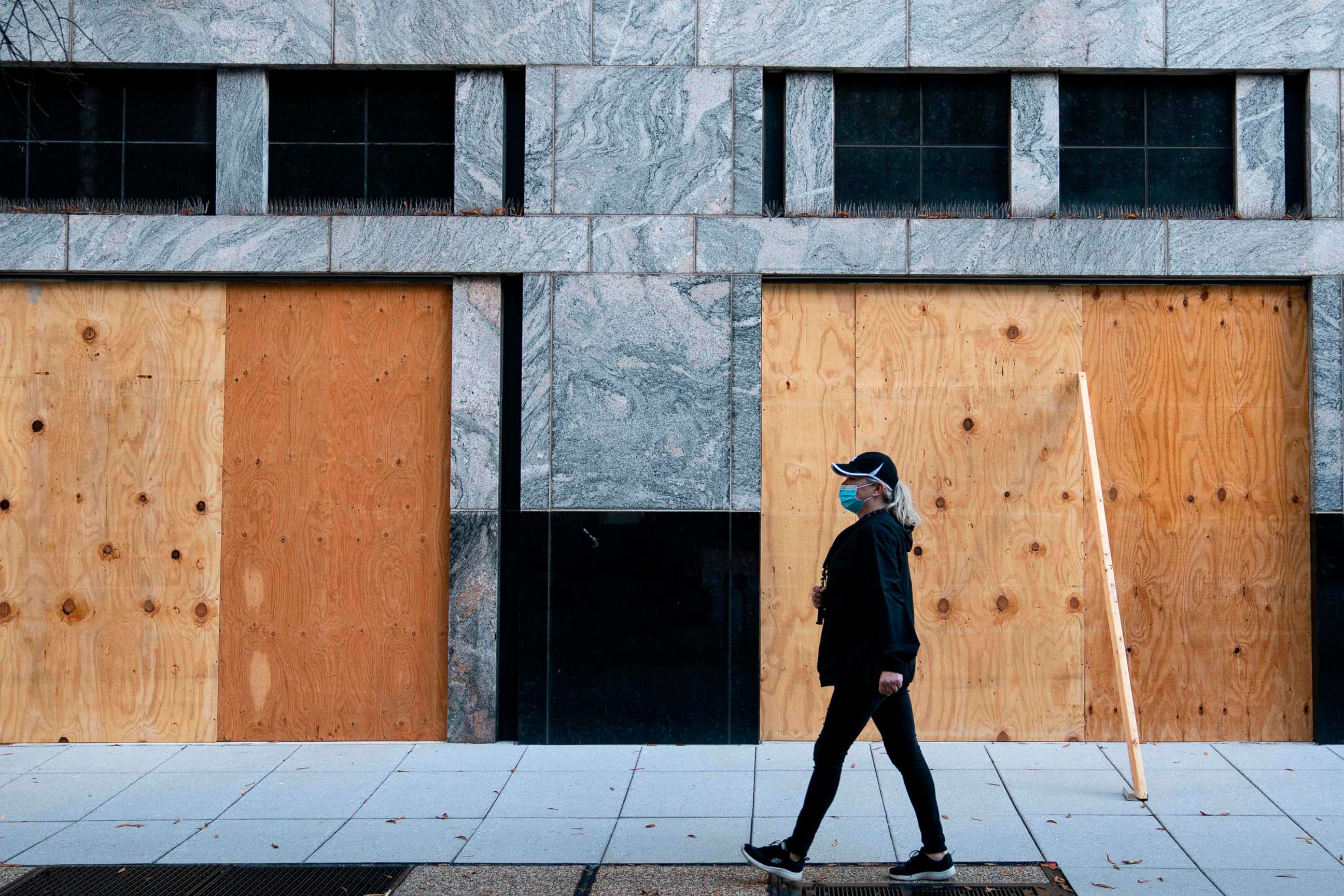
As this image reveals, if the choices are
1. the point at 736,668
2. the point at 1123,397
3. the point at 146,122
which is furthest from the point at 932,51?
the point at 146,122

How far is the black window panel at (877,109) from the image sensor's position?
7500 millimetres

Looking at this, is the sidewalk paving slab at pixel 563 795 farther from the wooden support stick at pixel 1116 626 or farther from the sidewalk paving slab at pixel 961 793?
the wooden support stick at pixel 1116 626

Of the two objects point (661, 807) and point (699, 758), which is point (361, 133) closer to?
point (699, 758)

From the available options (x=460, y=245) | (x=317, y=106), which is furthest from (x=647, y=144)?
(x=317, y=106)

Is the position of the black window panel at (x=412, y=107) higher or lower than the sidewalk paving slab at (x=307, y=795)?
higher

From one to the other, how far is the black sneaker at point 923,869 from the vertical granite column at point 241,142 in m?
5.91

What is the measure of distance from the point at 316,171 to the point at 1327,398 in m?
7.12

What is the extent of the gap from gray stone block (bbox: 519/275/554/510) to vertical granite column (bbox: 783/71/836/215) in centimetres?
183

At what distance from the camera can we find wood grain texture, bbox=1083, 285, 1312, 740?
7234 mm

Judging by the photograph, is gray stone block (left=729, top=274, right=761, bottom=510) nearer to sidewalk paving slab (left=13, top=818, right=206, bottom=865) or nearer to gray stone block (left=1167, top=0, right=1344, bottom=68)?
gray stone block (left=1167, top=0, right=1344, bottom=68)

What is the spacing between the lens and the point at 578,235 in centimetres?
731

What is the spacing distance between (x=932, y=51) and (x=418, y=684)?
5.62m

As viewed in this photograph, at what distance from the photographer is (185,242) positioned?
24.1 feet

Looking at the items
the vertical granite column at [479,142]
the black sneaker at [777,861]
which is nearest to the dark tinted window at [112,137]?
the vertical granite column at [479,142]
